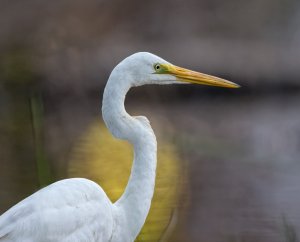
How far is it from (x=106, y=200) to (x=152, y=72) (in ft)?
1.50

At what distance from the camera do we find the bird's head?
3.03 metres

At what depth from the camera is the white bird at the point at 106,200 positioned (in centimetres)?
289

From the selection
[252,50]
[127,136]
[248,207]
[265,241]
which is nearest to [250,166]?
[248,207]

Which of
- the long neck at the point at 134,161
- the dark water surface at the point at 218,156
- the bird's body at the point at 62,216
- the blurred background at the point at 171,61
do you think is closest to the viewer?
the bird's body at the point at 62,216

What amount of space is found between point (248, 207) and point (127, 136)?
6.85 ft

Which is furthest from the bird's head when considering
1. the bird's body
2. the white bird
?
the bird's body

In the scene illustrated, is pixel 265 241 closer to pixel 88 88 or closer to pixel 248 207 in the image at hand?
pixel 248 207

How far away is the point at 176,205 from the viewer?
4887 mm

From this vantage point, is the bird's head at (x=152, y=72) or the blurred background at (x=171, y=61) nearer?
the bird's head at (x=152, y=72)

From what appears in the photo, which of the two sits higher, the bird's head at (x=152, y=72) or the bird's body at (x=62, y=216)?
the bird's head at (x=152, y=72)

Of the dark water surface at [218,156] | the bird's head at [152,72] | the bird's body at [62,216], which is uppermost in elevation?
the bird's head at [152,72]

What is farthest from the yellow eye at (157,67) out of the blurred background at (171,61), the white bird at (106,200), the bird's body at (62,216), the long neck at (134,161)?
the blurred background at (171,61)

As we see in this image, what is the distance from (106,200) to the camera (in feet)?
10.1

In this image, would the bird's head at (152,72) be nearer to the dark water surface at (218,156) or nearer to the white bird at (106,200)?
the white bird at (106,200)
